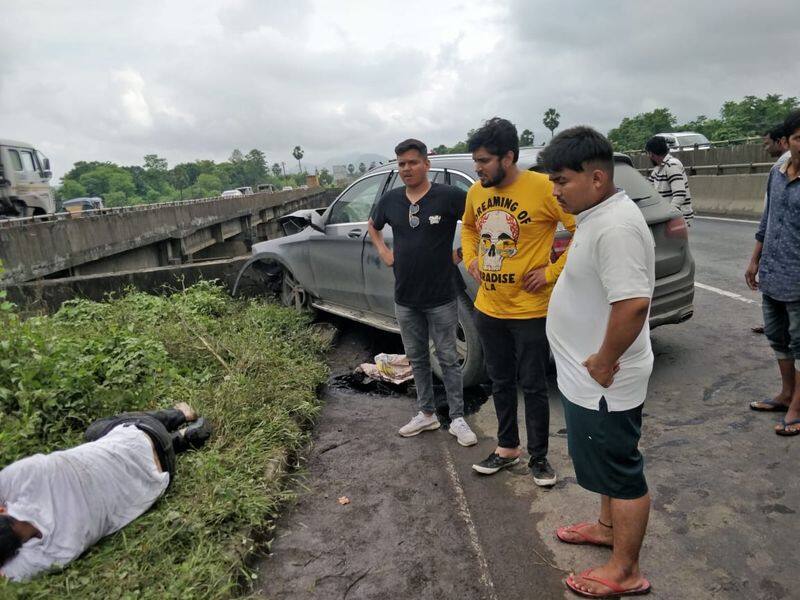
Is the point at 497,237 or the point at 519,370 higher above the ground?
the point at 497,237

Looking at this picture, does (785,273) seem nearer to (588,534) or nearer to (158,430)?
(588,534)

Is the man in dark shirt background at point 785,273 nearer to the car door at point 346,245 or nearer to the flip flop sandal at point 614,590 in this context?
the flip flop sandal at point 614,590

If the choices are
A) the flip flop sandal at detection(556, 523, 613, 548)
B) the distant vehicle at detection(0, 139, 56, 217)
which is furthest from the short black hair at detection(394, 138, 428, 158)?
the distant vehicle at detection(0, 139, 56, 217)

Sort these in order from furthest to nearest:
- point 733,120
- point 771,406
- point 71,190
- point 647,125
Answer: point 71,190 < point 647,125 < point 733,120 < point 771,406

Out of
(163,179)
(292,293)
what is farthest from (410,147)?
(163,179)

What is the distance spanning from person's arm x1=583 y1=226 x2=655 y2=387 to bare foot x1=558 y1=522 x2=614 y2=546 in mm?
1072

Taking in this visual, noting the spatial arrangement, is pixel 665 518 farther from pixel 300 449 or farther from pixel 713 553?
pixel 300 449

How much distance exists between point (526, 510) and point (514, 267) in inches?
50.3

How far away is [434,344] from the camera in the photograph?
3.78 meters

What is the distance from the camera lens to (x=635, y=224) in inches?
75.4

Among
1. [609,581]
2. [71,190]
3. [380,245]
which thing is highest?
[71,190]

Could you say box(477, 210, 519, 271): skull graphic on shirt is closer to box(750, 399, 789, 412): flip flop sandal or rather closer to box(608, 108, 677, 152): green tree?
box(750, 399, 789, 412): flip flop sandal

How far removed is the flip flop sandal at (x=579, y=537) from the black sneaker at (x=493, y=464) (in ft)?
2.10

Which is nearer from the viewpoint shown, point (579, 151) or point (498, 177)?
point (579, 151)
